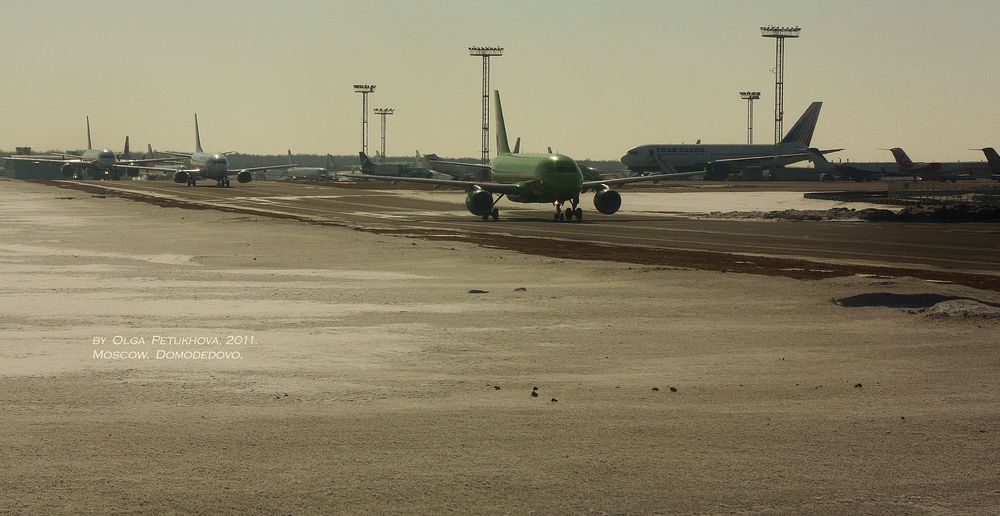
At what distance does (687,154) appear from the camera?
503ft

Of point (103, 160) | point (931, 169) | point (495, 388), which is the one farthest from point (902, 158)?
point (495, 388)

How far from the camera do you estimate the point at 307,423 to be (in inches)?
439

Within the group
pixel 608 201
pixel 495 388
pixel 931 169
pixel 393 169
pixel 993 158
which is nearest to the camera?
pixel 495 388

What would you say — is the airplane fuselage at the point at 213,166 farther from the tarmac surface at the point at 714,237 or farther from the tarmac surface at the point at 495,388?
the tarmac surface at the point at 495,388

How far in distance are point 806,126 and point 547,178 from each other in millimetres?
104447

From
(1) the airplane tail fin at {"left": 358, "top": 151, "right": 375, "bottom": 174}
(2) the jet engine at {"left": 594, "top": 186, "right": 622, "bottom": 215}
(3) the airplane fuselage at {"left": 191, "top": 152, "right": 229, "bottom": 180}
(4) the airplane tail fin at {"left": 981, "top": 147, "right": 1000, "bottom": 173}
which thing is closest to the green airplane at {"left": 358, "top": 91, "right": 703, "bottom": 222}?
(2) the jet engine at {"left": 594, "top": 186, "right": 622, "bottom": 215}

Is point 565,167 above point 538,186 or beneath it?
above

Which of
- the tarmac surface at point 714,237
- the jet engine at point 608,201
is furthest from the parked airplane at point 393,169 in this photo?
the jet engine at point 608,201

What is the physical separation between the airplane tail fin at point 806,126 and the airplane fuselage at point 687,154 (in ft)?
5.32

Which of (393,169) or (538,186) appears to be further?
(393,169)

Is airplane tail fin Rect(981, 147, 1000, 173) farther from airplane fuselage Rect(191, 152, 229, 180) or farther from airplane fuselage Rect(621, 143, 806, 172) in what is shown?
airplane fuselage Rect(191, 152, 229, 180)

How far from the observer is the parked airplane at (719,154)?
151 metres

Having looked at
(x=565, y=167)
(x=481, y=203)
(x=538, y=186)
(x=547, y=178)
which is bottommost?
(x=481, y=203)

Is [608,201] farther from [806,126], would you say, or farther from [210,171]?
[806,126]
